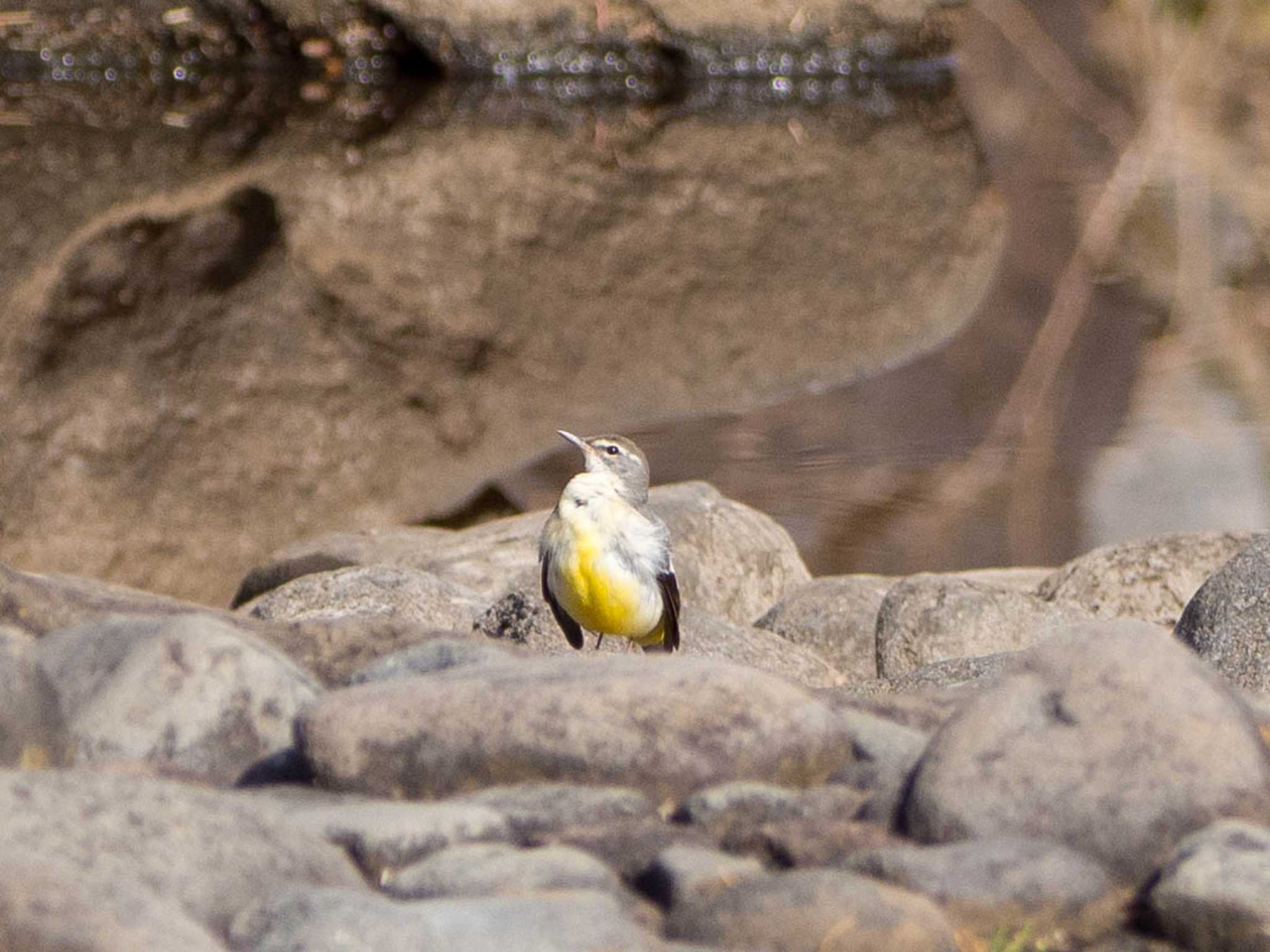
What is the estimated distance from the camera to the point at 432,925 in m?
Result: 2.59

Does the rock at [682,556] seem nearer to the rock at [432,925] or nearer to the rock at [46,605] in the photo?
the rock at [46,605]

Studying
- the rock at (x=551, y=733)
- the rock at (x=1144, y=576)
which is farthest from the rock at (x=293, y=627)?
the rock at (x=1144, y=576)

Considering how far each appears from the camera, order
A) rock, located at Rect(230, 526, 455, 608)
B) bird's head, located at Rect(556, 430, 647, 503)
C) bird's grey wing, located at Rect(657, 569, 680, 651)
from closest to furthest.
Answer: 1. bird's grey wing, located at Rect(657, 569, 680, 651)
2. bird's head, located at Rect(556, 430, 647, 503)
3. rock, located at Rect(230, 526, 455, 608)

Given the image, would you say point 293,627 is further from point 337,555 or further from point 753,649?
point 337,555

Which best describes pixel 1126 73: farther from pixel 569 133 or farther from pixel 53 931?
pixel 53 931

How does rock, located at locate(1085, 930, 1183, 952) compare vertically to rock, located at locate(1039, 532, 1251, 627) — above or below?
above

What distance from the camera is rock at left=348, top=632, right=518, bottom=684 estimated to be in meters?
3.67

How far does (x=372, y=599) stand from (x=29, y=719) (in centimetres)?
240

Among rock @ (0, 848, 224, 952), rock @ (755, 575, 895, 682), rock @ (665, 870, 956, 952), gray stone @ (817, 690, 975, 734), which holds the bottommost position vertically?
rock @ (755, 575, 895, 682)

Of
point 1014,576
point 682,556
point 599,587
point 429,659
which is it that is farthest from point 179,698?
point 1014,576

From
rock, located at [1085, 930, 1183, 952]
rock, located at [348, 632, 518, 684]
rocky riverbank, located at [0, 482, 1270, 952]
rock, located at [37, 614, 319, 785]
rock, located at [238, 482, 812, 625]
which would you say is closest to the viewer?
rocky riverbank, located at [0, 482, 1270, 952]

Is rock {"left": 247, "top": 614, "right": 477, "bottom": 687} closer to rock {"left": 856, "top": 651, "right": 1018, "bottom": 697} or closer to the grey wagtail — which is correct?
the grey wagtail

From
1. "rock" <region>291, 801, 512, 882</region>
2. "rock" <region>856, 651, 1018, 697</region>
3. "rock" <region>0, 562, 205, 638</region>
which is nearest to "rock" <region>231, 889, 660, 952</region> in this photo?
"rock" <region>291, 801, 512, 882</region>

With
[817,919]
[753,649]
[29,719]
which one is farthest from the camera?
[753,649]
